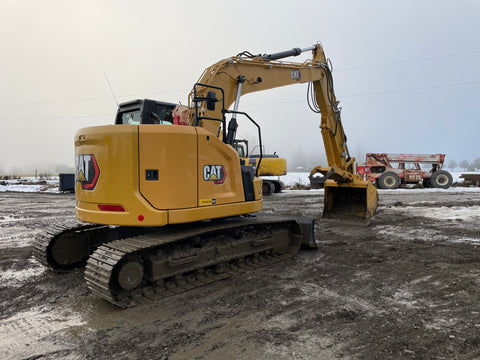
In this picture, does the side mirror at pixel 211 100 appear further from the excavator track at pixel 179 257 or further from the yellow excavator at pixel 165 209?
the excavator track at pixel 179 257

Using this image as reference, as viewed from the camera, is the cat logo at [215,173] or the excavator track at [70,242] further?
the excavator track at [70,242]

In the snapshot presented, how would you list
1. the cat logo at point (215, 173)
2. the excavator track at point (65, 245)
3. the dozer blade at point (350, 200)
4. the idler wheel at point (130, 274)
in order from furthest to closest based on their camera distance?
the dozer blade at point (350, 200) < the excavator track at point (65, 245) < the cat logo at point (215, 173) < the idler wheel at point (130, 274)

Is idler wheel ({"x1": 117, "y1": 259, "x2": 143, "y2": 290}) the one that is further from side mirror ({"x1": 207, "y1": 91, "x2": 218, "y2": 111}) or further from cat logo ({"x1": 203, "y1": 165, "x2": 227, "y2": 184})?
side mirror ({"x1": 207, "y1": 91, "x2": 218, "y2": 111})

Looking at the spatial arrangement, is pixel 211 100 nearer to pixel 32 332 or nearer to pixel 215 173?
pixel 215 173

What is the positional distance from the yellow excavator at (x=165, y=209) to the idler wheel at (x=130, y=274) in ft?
0.04

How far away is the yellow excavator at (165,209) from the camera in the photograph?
4188 millimetres

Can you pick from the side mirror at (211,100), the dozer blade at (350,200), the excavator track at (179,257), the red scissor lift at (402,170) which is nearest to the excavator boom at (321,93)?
the dozer blade at (350,200)

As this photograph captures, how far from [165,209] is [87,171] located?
3.82 feet

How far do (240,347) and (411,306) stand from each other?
6.76 feet

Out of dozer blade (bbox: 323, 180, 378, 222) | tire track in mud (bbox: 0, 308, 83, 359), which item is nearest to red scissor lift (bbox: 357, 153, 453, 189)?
dozer blade (bbox: 323, 180, 378, 222)

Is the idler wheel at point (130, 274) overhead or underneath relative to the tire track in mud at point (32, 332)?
overhead

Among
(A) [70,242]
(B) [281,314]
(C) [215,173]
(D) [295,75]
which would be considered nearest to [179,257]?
(C) [215,173]

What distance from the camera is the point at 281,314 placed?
3.69m

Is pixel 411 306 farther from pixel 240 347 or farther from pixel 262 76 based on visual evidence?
pixel 262 76
